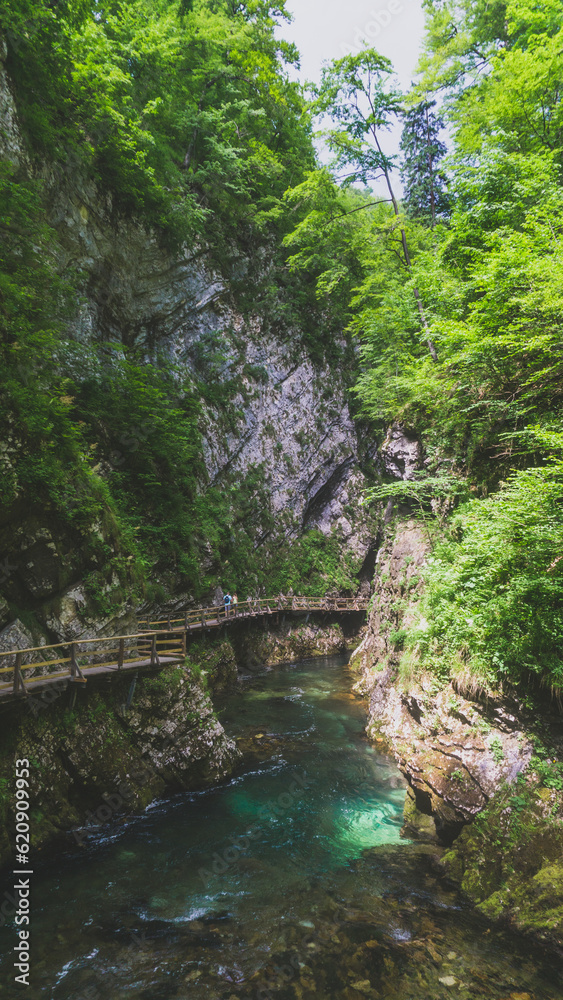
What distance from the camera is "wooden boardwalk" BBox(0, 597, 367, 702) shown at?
21.3 ft

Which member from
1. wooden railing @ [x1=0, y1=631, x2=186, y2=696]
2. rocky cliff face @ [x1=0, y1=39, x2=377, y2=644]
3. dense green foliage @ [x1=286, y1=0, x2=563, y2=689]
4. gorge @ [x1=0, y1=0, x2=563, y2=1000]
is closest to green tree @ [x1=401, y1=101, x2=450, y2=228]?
gorge @ [x1=0, y1=0, x2=563, y2=1000]

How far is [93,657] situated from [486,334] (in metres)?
10.7

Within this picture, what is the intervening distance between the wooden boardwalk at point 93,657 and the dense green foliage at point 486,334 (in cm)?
585

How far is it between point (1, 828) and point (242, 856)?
385cm

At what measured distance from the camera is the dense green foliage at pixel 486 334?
6176 millimetres

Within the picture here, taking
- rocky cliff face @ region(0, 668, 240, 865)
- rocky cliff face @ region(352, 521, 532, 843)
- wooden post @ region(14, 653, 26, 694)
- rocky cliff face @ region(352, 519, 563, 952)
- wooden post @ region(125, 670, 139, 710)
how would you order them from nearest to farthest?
rocky cliff face @ region(352, 519, 563, 952) → rocky cliff face @ region(352, 521, 532, 843) → wooden post @ region(14, 653, 26, 694) → rocky cliff face @ region(0, 668, 240, 865) → wooden post @ region(125, 670, 139, 710)

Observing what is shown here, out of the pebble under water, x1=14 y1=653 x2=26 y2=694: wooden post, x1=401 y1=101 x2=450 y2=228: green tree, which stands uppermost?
x1=401 y1=101 x2=450 y2=228: green tree

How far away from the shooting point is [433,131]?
2141 cm

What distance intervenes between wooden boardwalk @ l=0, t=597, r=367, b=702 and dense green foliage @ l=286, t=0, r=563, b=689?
5846 millimetres

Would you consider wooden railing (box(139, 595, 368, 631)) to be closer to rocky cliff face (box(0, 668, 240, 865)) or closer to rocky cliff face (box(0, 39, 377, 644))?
rocky cliff face (box(0, 39, 377, 644))

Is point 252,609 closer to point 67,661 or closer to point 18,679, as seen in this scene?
point 67,661

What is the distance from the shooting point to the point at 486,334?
8.28 meters

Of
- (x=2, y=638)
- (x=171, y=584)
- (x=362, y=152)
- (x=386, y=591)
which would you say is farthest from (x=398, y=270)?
(x=2, y=638)

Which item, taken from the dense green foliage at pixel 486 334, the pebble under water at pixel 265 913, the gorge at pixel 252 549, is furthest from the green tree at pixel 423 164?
the pebble under water at pixel 265 913
